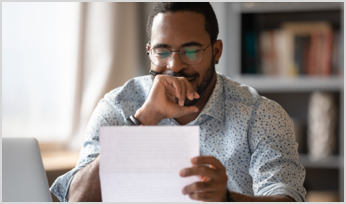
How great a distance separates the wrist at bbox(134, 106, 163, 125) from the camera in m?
1.09

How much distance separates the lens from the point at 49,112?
6.88 ft

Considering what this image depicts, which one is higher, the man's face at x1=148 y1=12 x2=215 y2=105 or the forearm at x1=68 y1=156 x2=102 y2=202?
the man's face at x1=148 y1=12 x2=215 y2=105

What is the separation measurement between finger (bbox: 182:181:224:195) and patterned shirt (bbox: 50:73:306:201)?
1.13 feet

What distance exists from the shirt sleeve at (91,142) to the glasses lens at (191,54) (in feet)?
1.03

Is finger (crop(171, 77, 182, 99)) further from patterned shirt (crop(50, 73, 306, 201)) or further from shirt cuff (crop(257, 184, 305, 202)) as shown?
shirt cuff (crop(257, 184, 305, 202))

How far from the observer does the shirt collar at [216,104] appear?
4.11ft

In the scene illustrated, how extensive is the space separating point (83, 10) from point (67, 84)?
0.46m

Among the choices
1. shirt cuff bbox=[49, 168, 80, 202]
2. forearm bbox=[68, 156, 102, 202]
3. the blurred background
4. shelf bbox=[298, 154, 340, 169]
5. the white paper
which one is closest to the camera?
the white paper

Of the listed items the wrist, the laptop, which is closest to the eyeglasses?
→ the wrist

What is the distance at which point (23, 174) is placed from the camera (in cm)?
81

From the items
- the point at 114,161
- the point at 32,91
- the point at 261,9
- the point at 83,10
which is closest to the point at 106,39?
the point at 83,10

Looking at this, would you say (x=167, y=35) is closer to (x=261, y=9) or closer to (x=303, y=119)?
(x=261, y=9)

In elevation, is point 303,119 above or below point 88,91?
below

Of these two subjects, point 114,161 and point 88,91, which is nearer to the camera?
point 114,161
